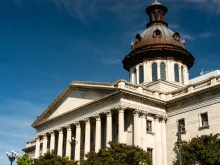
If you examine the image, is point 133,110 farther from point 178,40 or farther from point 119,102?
point 178,40

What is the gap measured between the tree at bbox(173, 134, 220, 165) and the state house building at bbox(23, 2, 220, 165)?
545 cm

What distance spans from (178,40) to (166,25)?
16.0 ft

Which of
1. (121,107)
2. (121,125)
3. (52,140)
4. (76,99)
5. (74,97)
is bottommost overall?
(52,140)

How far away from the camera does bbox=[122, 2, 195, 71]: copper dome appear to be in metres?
54.4

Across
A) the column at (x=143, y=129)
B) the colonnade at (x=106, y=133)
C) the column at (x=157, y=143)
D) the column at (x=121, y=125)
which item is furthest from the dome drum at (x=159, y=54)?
the column at (x=121, y=125)

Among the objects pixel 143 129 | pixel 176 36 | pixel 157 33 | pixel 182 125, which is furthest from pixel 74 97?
pixel 176 36

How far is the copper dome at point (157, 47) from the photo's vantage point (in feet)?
179

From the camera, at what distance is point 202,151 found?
3247cm

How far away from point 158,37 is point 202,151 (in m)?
26.8

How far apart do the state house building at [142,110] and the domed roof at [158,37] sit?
171 millimetres

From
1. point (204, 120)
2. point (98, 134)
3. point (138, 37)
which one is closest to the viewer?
point (204, 120)

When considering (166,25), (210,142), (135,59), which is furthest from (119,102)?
(166,25)

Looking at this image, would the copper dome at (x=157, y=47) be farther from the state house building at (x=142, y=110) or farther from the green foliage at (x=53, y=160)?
the green foliage at (x=53, y=160)

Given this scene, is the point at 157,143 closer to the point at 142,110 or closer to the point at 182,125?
the point at 182,125
